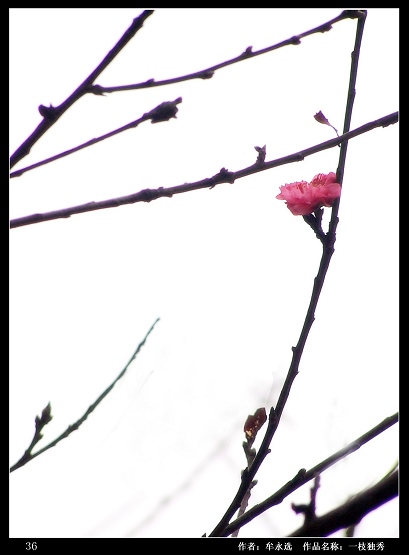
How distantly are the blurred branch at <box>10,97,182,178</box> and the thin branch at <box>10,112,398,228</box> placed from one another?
4.6 inches

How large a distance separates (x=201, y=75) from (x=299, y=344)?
2.28 ft

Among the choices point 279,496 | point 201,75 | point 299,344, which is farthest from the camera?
point 299,344

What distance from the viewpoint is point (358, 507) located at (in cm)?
58

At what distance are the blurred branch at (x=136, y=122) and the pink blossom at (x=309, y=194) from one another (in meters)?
0.59

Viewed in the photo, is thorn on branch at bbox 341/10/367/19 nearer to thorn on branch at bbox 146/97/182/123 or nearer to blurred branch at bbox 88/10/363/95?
blurred branch at bbox 88/10/363/95

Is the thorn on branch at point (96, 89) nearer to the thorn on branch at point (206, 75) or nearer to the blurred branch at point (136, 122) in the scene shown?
the blurred branch at point (136, 122)

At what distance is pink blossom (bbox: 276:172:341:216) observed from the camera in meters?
1.68

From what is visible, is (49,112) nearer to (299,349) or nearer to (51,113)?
(51,113)

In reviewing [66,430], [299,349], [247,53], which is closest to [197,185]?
[247,53]

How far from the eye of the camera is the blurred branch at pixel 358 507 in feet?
1.91

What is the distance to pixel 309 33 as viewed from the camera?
3.97 ft

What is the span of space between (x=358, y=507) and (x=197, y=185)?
0.74 meters
